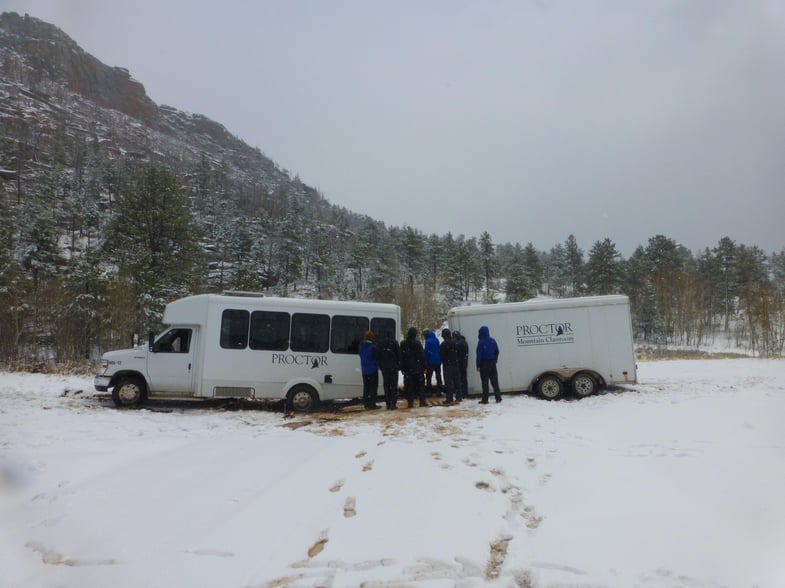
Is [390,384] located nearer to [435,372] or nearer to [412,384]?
[412,384]

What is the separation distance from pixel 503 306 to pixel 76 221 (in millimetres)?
79955

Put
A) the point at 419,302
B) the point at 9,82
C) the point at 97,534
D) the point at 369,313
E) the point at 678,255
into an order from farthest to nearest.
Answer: the point at 9,82 → the point at 678,255 → the point at 419,302 → the point at 369,313 → the point at 97,534

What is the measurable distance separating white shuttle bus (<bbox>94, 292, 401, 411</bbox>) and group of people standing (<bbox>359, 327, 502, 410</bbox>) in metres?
0.82

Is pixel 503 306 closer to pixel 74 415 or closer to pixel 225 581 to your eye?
pixel 225 581

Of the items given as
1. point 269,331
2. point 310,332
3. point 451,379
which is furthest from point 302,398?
point 451,379

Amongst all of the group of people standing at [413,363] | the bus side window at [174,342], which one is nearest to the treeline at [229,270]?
the bus side window at [174,342]

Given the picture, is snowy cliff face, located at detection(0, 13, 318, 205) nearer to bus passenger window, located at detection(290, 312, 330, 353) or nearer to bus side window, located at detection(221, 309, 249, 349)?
bus side window, located at detection(221, 309, 249, 349)

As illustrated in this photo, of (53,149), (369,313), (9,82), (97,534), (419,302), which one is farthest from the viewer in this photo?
(9,82)

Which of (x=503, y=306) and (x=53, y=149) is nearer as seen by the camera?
(x=503, y=306)

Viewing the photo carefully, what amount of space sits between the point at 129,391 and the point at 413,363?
711cm

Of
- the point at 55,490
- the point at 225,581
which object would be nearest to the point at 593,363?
the point at 225,581

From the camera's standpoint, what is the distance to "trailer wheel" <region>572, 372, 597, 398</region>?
1118 centimetres

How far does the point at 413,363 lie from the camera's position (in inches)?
406

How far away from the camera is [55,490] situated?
4469mm
